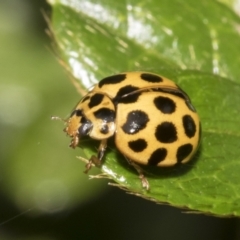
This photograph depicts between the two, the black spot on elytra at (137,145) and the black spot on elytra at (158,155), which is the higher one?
the black spot on elytra at (137,145)

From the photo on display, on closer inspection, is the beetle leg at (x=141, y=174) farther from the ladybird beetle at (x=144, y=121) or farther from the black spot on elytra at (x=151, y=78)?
the black spot on elytra at (x=151, y=78)

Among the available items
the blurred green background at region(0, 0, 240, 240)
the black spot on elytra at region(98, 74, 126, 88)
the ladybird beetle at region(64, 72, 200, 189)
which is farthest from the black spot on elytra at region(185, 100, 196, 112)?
the blurred green background at region(0, 0, 240, 240)

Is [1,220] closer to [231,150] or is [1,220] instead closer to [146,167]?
[146,167]

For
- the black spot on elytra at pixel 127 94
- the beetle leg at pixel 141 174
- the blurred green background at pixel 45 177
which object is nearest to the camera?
the beetle leg at pixel 141 174

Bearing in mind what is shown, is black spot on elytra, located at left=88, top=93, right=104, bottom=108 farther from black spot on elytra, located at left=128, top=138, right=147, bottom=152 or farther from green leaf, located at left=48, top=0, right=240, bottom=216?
black spot on elytra, located at left=128, top=138, right=147, bottom=152

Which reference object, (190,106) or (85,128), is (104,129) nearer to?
(85,128)

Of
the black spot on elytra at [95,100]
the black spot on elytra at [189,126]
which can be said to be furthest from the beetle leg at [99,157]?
the black spot on elytra at [189,126]

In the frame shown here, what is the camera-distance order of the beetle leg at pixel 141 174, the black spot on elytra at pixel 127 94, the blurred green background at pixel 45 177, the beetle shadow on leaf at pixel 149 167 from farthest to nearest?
1. the blurred green background at pixel 45 177
2. the black spot on elytra at pixel 127 94
3. the beetle shadow on leaf at pixel 149 167
4. the beetle leg at pixel 141 174

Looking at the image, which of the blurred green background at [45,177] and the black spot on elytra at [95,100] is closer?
the black spot on elytra at [95,100]
